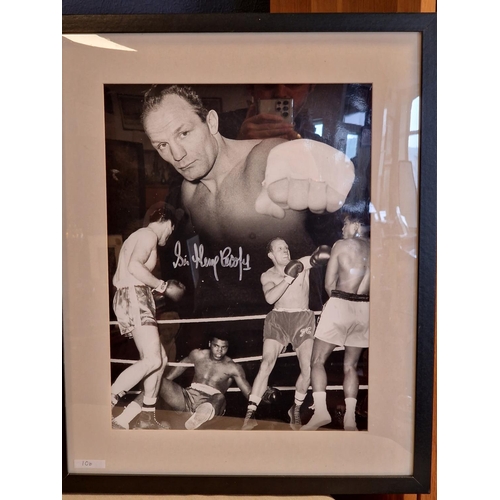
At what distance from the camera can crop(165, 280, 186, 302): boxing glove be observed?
22.2 inches

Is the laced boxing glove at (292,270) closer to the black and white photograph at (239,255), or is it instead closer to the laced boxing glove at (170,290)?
the black and white photograph at (239,255)

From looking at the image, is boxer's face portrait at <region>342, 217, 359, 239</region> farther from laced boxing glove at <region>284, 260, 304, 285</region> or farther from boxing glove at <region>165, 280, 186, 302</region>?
boxing glove at <region>165, 280, 186, 302</region>

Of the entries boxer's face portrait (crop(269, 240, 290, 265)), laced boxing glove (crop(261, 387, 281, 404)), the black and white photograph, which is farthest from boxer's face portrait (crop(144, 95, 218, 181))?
laced boxing glove (crop(261, 387, 281, 404))

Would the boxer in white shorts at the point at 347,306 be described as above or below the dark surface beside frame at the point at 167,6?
below

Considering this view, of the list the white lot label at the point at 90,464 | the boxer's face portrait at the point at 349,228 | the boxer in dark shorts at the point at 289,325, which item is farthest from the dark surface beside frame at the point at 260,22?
the white lot label at the point at 90,464

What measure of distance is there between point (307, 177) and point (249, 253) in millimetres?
116

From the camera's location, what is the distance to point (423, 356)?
567 millimetres

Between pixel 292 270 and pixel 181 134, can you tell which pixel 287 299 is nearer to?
pixel 292 270

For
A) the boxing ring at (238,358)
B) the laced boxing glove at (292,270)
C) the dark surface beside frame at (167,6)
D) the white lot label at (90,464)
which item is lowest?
the white lot label at (90,464)

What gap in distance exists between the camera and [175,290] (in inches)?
22.2

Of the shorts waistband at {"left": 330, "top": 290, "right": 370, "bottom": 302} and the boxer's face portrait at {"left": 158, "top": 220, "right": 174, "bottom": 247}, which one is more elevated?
the boxer's face portrait at {"left": 158, "top": 220, "right": 174, "bottom": 247}

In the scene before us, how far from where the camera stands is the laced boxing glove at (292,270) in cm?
56

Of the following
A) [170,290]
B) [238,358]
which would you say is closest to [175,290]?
[170,290]
